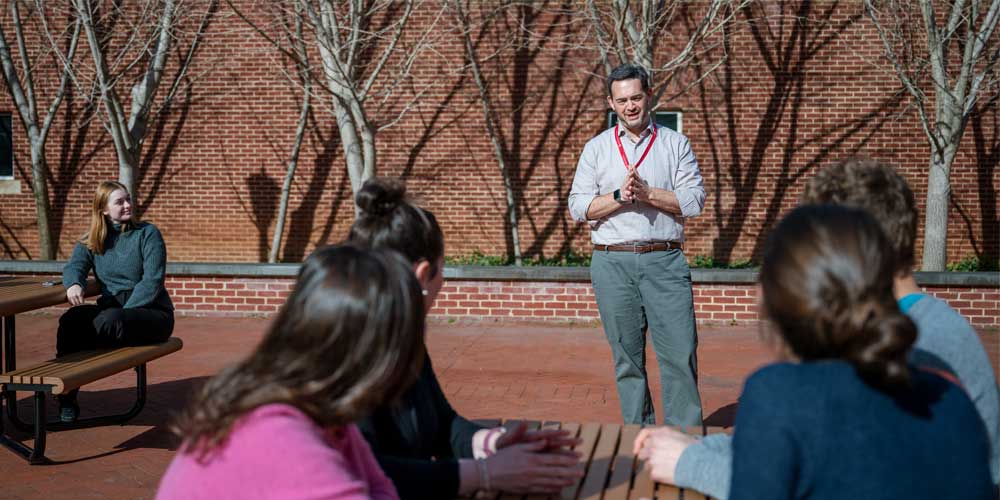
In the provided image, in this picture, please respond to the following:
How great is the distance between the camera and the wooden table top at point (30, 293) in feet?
16.1

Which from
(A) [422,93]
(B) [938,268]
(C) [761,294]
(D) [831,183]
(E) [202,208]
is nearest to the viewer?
(C) [761,294]

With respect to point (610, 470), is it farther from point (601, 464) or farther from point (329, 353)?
point (329, 353)

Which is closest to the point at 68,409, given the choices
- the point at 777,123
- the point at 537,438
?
the point at 537,438

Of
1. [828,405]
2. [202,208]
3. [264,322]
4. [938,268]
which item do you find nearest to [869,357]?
[828,405]

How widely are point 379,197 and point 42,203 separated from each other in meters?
12.5

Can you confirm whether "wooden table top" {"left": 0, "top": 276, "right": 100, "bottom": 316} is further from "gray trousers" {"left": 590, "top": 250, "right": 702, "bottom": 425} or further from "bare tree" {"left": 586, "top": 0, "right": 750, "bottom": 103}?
"bare tree" {"left": 586, "top": 0, "right": 750, "bottom": 103}

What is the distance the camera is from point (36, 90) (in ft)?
44.3

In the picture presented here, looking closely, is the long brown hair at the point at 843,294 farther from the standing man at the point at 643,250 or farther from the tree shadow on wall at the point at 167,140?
the tree shadow on wall at the point at 167,140

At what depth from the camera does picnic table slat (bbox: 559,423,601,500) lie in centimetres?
219

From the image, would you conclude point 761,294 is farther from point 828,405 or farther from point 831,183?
point 831,183

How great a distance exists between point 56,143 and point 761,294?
1410cm

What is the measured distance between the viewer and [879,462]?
1548mm

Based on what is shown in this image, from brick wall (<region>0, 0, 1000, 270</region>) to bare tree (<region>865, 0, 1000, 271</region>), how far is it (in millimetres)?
512

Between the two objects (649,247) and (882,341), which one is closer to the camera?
(882,341)
